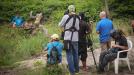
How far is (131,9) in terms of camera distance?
21531 millimetres

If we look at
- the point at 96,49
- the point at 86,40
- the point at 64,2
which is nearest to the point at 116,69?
the point at 86,40

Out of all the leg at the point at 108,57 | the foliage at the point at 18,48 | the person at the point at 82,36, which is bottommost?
the foliage at the point at 18,48

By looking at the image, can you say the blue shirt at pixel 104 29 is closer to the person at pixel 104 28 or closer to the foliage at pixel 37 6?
the person at pixel 104 28

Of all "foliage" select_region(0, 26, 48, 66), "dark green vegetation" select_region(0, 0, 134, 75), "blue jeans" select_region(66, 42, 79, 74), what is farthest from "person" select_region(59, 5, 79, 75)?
"foliage" select_region(0, 26, 48, 66)

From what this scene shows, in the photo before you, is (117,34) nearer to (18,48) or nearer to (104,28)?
(104,28)

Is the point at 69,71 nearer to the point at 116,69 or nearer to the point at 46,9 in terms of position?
the point at 116,69

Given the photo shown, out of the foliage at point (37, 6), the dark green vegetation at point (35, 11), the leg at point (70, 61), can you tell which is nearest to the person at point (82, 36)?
the leg at point (70, 61)

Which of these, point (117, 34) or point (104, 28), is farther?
point (104, 28)

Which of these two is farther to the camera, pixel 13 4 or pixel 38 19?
pixel 13 4

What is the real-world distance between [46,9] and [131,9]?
6.47 meters

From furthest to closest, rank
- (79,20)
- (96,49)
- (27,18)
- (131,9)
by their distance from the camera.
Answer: (27,18), (131,9), (96,49), (79,20)

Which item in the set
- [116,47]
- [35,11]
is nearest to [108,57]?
[116,47]

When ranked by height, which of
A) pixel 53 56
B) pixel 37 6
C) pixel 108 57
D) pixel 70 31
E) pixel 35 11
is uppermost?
pixel 37 6

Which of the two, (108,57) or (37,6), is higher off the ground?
(37,6)
